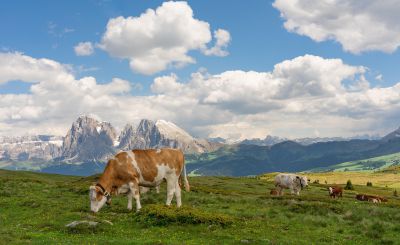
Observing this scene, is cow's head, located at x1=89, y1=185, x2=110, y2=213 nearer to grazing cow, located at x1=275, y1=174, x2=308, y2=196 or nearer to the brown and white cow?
the brown and white cow

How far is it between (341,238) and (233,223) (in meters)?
6.82

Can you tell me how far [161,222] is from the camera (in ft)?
86.8

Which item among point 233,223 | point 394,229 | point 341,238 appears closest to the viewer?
point 341,238

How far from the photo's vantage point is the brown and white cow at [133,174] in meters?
29.4

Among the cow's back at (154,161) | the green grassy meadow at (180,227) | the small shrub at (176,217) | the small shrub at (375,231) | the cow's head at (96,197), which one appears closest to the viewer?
the green grassy meadow at (180,227)

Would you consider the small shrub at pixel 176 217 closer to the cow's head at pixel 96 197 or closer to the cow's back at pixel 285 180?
the cow's head at pixel 96 197

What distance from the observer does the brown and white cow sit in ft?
96.4

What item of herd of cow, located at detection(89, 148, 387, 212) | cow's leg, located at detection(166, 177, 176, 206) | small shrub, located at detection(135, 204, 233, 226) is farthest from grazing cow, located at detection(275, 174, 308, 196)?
small shrub, located at detection(135, 204, 233, 226)

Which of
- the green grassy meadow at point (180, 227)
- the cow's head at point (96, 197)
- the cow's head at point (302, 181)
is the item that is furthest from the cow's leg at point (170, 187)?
the cow's head at point (302, 181)

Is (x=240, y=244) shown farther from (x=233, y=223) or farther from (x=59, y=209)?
(x=59, y=209)

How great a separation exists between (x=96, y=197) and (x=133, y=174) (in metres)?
3.06

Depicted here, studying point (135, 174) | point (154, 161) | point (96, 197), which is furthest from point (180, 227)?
point (96, 197)

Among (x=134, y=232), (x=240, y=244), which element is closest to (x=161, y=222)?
(x=134, y=232)

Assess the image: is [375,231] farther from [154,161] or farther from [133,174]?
[133,174]
